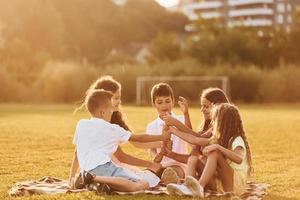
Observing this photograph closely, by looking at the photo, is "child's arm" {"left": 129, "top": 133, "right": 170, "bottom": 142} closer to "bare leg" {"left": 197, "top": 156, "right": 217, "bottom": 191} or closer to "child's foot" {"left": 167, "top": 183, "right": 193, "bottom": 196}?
"bare leg" {"left": 197, "top": 156, "right": 217, "bottom": 191}

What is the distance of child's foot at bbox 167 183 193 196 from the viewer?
6742 mm

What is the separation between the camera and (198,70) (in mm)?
34438

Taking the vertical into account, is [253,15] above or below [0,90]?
above

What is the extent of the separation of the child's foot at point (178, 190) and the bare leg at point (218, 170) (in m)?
0.19

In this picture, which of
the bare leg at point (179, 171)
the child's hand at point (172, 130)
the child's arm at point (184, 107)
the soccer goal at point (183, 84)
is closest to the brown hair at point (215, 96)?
the child's arm at point (184, 107)

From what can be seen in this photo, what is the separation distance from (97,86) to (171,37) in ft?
141

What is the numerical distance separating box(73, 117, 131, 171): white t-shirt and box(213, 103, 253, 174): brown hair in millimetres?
900

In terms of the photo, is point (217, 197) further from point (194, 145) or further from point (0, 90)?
point (0, 90)

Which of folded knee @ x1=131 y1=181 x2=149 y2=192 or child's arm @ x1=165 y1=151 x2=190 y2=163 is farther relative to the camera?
child's arm @ x1=165 y1=151 x2=190 y2=163

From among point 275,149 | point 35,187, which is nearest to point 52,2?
point 275,149

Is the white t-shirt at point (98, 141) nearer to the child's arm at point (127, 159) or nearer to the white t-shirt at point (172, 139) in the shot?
the child's arm at point (127, 159)

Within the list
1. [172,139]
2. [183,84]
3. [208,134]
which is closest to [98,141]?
[172,139]

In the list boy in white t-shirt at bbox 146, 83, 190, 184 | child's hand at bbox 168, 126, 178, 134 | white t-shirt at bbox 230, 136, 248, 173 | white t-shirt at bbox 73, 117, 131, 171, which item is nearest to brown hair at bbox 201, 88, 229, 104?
boy in white t-shirt at bbox 146, 83, 190, 184

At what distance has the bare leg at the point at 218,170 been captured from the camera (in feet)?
22.4
